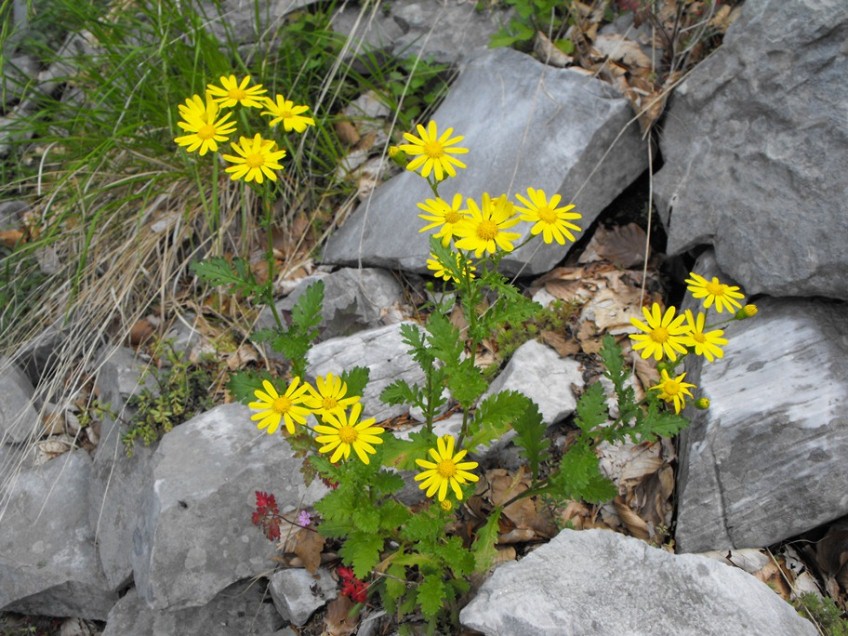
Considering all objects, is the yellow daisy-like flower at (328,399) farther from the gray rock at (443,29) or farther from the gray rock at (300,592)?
the gray rock at (443,29)

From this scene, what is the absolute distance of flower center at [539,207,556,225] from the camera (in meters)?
1.93

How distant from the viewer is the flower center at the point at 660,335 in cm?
193

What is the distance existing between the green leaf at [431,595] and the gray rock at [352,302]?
1.30 m

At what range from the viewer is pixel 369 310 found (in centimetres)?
317

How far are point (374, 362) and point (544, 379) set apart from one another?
27.2 inches

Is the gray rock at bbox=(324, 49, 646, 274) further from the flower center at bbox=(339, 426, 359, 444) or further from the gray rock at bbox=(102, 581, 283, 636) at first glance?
the gray rock at bbox=(102, 581, 283, 636)

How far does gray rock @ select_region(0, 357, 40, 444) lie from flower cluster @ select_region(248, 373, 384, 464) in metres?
1.78

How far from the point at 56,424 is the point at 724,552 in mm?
2799

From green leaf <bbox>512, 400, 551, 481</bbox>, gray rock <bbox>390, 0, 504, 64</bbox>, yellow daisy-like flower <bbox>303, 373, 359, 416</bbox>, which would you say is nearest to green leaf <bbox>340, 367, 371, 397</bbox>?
yellow daisy-like flower <bbox>303, 373, 359, 416</bbox>

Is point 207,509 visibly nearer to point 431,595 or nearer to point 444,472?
point 431,595

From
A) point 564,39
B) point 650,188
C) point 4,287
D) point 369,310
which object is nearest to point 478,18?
point 564,39

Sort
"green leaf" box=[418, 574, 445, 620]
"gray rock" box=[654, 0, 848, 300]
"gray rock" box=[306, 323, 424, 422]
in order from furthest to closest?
"gray rock" box=[306, 323, 424, 422]
"gray rock" box=[654, 0, 848, 300]
"green leaf" box=[418, 574, 445, 620]

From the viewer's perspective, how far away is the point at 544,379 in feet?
8.63

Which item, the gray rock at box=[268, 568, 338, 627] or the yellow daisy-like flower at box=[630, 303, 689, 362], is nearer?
the yellow daisy-like flower at box=[630, 303, 689, 362]
